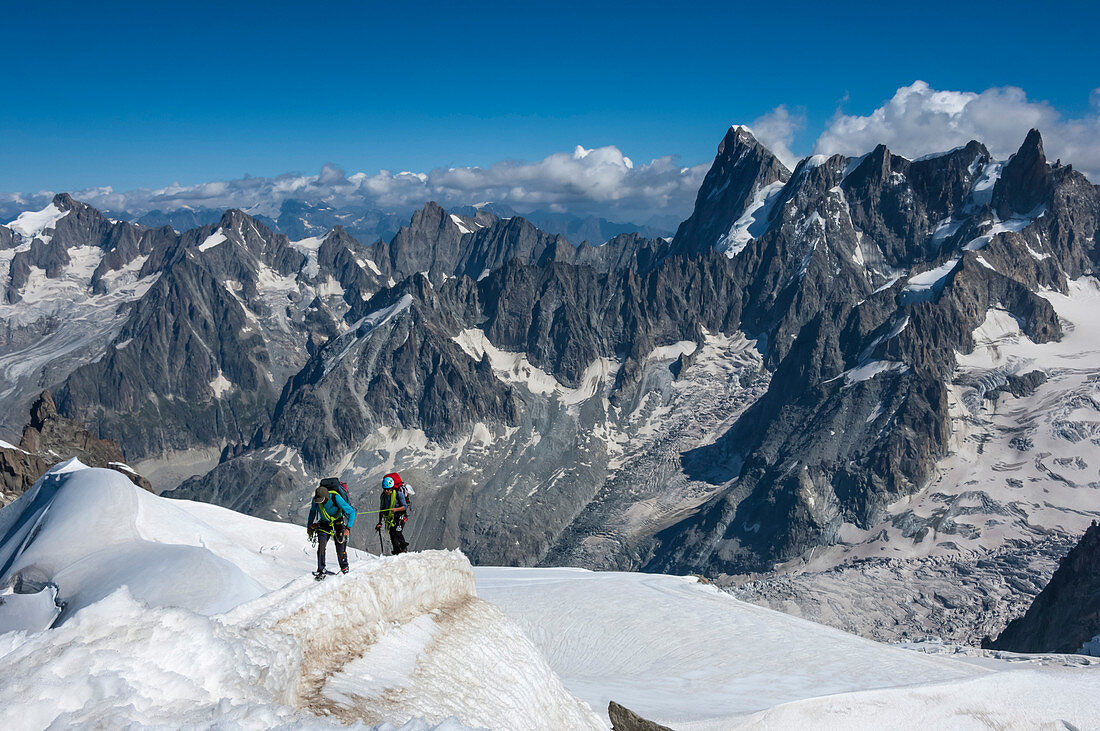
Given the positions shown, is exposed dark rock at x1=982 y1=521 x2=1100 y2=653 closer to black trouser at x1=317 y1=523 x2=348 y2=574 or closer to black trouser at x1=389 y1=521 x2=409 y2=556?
black trouser at x1=389 y1=521 x2=409 y2=556

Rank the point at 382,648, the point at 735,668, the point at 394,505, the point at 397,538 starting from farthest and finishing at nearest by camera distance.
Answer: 1. the point at 735,668
2. the point at 397,538
3. the point at 394,505
4. the point at 382,648

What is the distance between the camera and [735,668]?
39562 mm

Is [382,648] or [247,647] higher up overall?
[247,647]

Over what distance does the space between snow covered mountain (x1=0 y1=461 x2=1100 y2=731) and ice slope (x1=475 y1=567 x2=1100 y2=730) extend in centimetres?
16

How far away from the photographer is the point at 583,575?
6506 centimetres

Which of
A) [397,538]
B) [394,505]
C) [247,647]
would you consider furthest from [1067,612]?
[247,647]

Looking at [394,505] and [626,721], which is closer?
[394,505]

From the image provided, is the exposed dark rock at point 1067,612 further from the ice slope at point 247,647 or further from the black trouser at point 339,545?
the black trouser at point 339,545

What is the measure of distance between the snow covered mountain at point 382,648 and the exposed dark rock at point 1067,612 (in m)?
41.4

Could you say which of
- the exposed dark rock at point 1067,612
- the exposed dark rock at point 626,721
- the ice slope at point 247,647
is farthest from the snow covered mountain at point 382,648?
the exposed dark rock at point 1067,612

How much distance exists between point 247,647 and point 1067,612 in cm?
12466

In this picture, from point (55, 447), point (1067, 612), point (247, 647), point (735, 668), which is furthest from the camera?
point (55, 447)

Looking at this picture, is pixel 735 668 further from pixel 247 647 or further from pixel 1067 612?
pixel 1067 612

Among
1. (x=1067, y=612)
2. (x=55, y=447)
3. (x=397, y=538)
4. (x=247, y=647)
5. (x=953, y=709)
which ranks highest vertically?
(x=247, y=647)
